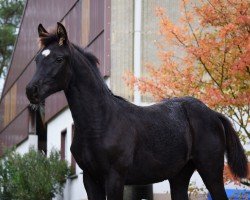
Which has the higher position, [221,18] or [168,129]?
[221,18]

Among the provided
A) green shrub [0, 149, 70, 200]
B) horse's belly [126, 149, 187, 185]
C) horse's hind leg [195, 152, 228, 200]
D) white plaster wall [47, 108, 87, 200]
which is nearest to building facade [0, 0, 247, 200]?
white plaster wall [47, 108, 87, 200]

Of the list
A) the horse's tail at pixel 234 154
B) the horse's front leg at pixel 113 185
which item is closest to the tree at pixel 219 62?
the horse's tail at pixel 234 154

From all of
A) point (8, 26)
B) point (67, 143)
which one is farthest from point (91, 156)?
point (8, 26)

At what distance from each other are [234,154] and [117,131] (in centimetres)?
179

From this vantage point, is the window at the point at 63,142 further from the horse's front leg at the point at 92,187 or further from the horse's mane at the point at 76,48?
the horse's front leg at the point at 92,187

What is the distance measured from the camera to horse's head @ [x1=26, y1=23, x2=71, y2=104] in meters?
6.58

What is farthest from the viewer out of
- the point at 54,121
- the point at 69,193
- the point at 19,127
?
the point at 19,127

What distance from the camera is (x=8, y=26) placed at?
53219 millimetres

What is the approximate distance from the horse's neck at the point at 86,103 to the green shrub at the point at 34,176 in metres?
17.3

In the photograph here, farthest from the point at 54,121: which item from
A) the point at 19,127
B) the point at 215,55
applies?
the point at 215,55

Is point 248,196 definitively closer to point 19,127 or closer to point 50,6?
point 50,6

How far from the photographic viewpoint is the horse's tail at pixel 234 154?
7996mm

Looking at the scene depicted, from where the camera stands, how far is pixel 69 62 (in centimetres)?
678

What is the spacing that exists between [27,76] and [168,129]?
27437 mm
